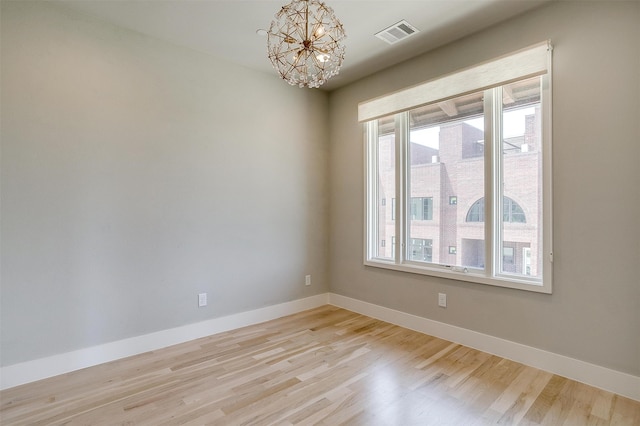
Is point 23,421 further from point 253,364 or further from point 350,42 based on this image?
point 350,42

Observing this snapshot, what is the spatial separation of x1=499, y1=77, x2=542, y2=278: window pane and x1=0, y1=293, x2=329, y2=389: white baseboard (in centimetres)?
241

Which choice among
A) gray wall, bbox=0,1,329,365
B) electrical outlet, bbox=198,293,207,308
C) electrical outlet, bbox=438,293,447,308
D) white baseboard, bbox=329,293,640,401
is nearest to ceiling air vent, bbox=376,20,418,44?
gray wall, bbox=0,1,329,365

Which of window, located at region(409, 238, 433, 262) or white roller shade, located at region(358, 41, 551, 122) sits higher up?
white roller shade, located at region(358, 41, 551, 122)

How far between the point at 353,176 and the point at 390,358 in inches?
82.6

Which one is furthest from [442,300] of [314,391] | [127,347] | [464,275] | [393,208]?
[127,347]

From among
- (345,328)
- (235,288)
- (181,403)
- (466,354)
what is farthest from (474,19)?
(181,403)

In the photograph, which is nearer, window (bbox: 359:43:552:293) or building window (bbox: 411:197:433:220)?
window (bbox: 359:43:552:293)

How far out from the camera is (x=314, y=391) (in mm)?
2137

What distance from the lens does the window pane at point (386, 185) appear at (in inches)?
139

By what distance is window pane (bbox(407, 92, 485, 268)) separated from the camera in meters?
2.85

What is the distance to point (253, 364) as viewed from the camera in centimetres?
253

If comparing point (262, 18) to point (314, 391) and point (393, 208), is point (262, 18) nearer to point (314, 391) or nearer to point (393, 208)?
point (393, 208)

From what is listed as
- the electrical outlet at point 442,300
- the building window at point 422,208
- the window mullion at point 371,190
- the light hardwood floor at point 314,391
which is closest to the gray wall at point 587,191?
the electrical outlet at point 442,300

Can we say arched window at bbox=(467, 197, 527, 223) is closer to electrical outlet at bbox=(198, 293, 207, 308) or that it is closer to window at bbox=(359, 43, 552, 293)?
window at bbox=(359, 43, 552, 293)
